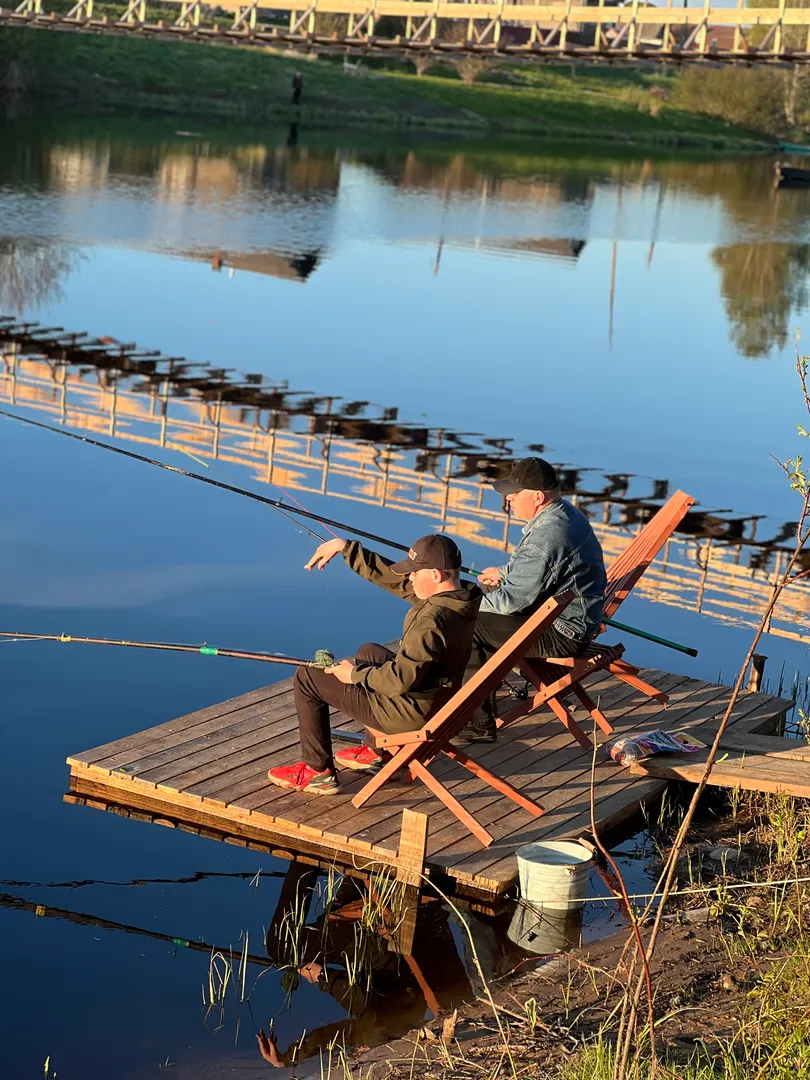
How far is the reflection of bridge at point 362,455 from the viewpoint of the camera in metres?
11.8

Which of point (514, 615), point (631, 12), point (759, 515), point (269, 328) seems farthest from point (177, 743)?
point (631, 12)

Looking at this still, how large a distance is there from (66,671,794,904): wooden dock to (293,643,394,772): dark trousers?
20 cm

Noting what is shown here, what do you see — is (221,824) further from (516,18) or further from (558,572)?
(516,18)

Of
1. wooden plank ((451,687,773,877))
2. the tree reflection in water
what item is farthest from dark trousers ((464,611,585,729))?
the tree reflection in water

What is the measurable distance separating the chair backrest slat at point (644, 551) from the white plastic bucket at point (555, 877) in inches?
78.5

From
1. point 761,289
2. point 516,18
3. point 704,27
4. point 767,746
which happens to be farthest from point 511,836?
point 516,18

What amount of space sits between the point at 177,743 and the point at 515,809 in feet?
5.18

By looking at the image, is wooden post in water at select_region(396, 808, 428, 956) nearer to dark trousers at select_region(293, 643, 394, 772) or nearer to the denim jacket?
dark trousers at select_region(293, 643, 394, 772)

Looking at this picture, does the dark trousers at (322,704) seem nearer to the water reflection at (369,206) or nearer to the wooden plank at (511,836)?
the wooden plank at (511,836)

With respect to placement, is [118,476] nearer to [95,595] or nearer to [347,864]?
[95,595]

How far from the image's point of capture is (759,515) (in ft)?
45.8

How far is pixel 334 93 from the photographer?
6962 cm

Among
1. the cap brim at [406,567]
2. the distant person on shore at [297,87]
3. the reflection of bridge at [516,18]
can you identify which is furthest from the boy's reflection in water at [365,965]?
the distant person on shore at [297,87]

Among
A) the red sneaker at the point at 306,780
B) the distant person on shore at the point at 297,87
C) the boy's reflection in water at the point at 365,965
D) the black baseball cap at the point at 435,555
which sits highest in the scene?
the distant person on shore at the point at 297,87
